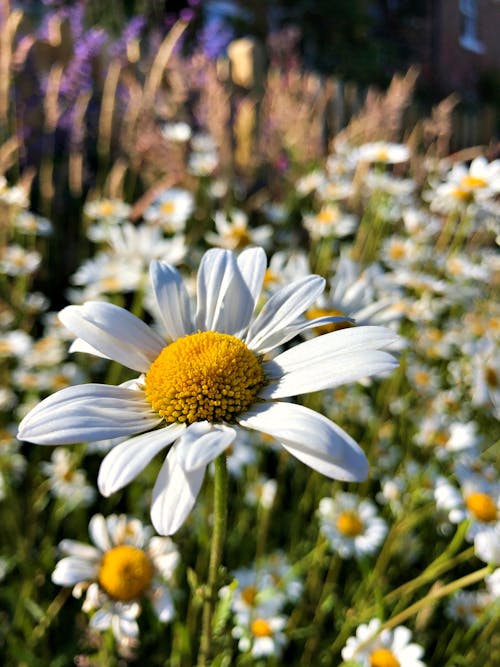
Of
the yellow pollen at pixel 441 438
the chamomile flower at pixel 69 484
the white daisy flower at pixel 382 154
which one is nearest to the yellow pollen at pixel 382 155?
the white daisy flower at pixel 382 154

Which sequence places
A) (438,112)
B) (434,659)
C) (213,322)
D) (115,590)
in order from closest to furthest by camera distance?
(213,322) → (115,590) → (434,659) → (438,112)

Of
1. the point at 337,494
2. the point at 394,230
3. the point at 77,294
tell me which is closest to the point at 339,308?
the point at 337,494

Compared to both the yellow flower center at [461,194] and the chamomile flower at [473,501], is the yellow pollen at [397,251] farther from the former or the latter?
the chamomile flower at [473,501]

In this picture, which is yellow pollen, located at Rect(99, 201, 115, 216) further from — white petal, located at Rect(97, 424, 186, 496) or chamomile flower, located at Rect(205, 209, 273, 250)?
white petal, located at Rect(97, 424, 186, 496)

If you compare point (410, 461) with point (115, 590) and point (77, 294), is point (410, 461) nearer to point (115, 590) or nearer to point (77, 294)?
point (115, 590)

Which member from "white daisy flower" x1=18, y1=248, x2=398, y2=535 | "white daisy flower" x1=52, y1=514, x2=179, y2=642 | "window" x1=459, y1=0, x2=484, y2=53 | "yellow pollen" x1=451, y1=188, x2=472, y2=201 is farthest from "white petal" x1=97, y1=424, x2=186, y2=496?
"window" x1=459, y1=0, x2=484, y2=53

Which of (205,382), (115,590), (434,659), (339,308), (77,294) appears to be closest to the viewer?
(205,382)
